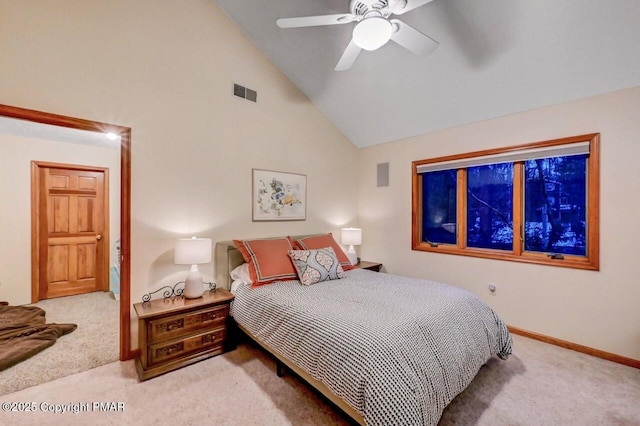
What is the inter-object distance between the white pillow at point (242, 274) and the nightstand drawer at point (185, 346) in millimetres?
483

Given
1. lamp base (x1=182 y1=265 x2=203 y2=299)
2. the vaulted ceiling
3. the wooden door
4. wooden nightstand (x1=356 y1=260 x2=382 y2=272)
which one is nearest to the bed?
lamp base (x1=182 y1=265 x2=203 y2=299)

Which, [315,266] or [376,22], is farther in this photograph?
[315,266]

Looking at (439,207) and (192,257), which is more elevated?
(439,207)

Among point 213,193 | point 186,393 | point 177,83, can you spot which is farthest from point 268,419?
point 177,83

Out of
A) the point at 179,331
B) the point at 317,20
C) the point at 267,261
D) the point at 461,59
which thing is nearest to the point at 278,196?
the point at 267,261

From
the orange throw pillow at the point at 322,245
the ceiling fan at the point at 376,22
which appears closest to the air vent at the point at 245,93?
the ceiling fan at the point at 376,22

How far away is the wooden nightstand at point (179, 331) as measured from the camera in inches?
86.4

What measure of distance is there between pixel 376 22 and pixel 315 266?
2.07 metres

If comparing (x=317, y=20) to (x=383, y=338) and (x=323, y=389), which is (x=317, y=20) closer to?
(x=383, y=338)

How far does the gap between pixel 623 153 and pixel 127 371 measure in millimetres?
4681

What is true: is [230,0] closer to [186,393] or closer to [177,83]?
[177,83]

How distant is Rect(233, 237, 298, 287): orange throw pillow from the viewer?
8.79 feet

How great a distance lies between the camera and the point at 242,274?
2.84 metres

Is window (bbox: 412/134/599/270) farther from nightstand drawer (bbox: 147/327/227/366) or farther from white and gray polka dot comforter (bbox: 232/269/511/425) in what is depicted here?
nightstand drawer (bbox: 147/327/227/366)
